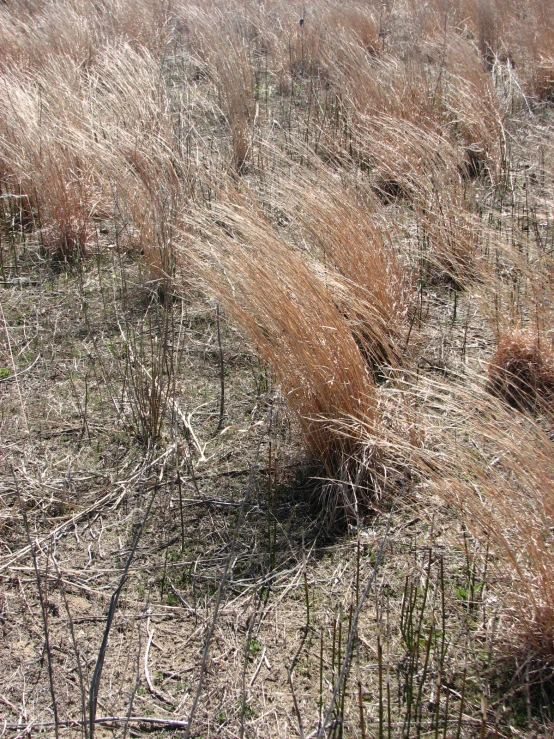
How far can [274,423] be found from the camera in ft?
8.23

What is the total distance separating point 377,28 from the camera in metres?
6.50

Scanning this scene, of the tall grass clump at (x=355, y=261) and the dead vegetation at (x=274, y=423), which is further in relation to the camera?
the tall grass clump at (x=355, y=261)

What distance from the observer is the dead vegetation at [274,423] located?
1.65 meters

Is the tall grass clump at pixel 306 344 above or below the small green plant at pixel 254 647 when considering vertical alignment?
Answer: above

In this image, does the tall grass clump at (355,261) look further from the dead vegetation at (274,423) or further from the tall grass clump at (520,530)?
the tall grass clump at (520,530)

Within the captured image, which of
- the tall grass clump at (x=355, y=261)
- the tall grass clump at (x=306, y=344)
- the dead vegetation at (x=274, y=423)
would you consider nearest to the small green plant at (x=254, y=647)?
the dead vegetation at (x=274, y=423)

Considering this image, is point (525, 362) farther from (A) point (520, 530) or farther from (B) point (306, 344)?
(A) point (520, 530)

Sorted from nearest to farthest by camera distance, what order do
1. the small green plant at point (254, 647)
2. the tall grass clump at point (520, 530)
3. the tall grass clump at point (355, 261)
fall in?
the tall grass clump at point (520, 530) < the small green plant at point (254, 647) < the tall grass clump at point (355, 261)

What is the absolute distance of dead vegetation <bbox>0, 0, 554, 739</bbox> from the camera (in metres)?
1.65

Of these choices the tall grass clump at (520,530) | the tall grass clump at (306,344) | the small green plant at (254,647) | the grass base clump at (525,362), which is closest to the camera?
the tall grass clump at (520,530)

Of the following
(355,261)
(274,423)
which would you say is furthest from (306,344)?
(355,261)

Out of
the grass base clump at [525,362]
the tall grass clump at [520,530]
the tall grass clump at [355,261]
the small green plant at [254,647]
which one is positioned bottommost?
the small green plant at [254,647]

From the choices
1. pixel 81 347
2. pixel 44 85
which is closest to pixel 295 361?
pixel 81 347

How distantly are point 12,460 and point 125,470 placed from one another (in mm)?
369
